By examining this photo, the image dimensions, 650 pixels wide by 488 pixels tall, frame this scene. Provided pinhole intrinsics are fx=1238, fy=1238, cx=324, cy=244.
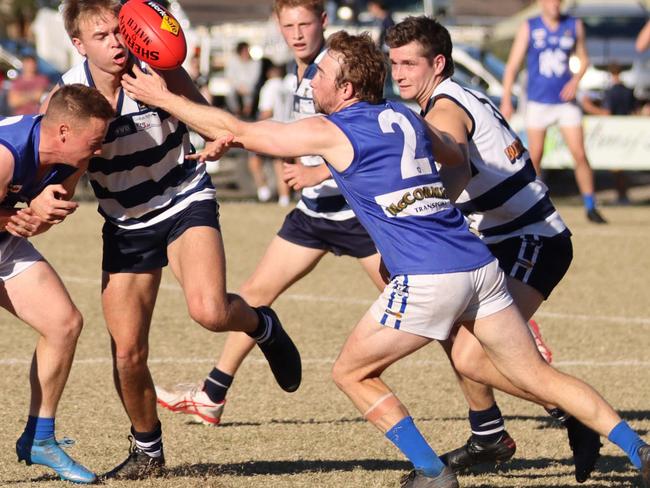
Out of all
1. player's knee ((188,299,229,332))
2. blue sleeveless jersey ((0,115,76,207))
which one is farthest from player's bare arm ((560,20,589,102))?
blue sleeveless jersey ((0,115,76,207))

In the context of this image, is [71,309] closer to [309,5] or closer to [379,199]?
[379,199]

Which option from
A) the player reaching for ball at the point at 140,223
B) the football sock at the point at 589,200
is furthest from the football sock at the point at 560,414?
the football sock at the point at 589,200

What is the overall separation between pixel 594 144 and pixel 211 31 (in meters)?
10.1

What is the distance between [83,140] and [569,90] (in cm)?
897

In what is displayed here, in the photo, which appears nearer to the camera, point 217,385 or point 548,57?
point 217,385

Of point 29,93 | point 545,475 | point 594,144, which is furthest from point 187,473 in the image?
point 29,93

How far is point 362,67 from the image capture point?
4.77 metres

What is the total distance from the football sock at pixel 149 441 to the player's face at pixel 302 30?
8.13 ft

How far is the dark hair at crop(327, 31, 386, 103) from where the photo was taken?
476 centimetres

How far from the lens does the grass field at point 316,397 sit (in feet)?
18.6

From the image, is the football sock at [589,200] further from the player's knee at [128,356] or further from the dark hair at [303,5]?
the player's knee at [128,356]

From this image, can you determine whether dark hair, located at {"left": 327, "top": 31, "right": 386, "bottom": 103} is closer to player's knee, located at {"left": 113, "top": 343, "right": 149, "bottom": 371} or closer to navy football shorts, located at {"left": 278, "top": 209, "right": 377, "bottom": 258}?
player's knee, located at {"left": 113, "top": 343, "right": 149, "bottom": 371}

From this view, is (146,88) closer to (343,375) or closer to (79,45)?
(79,45)

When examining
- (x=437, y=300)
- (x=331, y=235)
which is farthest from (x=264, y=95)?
(x=437, y=300)
